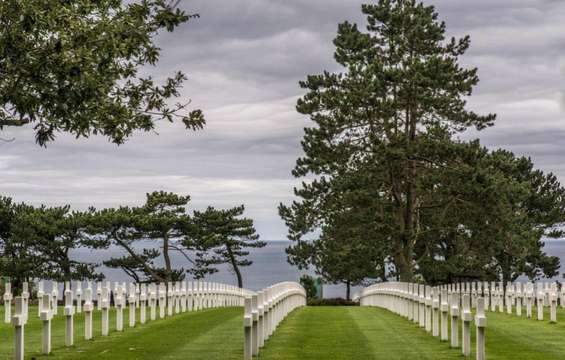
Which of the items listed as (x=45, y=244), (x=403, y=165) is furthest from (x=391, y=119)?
(x=45, y=244)

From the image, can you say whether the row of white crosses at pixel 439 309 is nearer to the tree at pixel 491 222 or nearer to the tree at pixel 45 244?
the tree at pixel 491 222

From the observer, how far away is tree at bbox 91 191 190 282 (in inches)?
2504

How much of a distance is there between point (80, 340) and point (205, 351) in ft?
12.1

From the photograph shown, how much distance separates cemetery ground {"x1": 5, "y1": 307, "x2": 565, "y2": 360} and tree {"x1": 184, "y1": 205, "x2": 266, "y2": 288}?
40040 mm

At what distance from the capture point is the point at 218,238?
2798 inches

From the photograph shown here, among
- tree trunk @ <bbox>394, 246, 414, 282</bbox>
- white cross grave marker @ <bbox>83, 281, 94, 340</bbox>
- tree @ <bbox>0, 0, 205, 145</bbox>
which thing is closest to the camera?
tree @ <bbox>0, 0, 205, 145</bbox>

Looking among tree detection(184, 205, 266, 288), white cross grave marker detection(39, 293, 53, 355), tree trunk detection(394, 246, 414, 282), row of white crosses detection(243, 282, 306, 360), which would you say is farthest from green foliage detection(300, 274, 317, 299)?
white cross grave marker detection(39, 293, 53, 355)

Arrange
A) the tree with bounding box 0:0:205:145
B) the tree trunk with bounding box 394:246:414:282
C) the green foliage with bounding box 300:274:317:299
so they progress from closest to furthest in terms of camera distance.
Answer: the tree with bounding box 0:0:205:145
the tree trunk with bounding box 394:246:414:282
the green foliage with bounding box 300:274:317:299

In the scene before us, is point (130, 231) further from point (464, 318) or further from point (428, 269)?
point (464, 318)

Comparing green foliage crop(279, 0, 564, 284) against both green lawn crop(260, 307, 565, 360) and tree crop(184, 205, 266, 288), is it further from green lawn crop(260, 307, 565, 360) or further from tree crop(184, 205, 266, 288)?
green lawn crop(260, 307, 565, 360)

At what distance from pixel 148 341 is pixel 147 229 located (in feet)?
144

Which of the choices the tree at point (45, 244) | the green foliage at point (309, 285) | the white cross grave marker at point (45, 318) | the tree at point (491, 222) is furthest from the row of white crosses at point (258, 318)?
the green foliage at point (309, 285)

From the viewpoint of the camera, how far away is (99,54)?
16047 mm

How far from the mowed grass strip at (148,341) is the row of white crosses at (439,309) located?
414 centimetres
